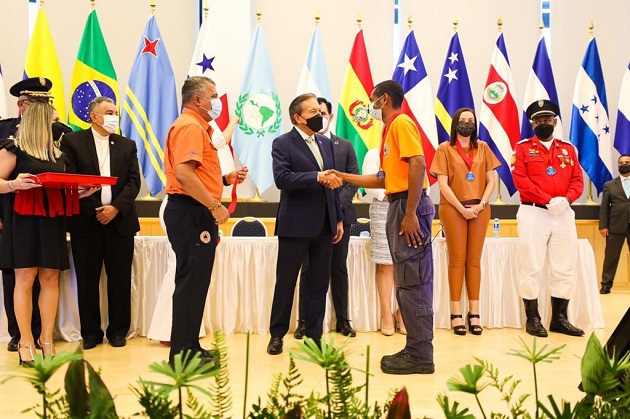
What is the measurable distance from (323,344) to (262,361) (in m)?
2.95

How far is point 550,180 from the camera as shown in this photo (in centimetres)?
415

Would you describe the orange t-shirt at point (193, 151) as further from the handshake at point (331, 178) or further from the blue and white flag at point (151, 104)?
the blue and white flag at point (151, 104)

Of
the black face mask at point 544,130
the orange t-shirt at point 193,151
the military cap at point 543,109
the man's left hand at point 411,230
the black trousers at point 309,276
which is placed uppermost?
the military cap at point 543,109

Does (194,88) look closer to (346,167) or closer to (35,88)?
(35,88)

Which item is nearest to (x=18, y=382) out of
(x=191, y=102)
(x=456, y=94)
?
(x=191, y=102)

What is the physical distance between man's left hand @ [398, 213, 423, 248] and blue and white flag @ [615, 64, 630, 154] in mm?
5190

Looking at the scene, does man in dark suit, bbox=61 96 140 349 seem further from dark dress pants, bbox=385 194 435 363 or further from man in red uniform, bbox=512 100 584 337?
man in red uniform, bbox=512 100 584 337

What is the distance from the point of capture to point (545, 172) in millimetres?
4184

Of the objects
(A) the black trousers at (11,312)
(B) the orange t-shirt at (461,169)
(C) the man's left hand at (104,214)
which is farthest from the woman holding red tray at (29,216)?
(B) the orange t-shirt at (461,169)

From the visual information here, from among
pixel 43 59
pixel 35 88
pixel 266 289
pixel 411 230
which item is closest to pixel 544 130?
pixel 411 230

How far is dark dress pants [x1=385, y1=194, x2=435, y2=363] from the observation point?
118 inches

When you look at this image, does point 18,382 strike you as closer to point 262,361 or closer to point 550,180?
point 262,361

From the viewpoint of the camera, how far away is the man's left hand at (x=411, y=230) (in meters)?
2.93

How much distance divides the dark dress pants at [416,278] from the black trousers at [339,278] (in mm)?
1022
